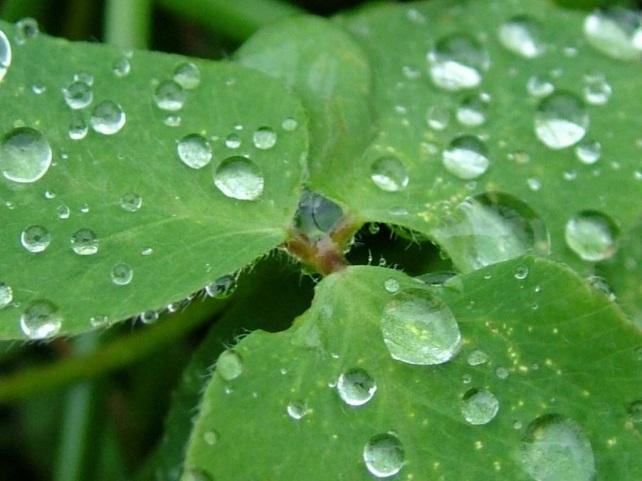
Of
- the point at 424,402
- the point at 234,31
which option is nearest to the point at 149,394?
the point at 234,31

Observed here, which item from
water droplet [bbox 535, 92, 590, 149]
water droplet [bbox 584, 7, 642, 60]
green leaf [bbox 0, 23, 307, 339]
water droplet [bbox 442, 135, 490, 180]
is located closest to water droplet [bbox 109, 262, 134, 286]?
green leaf [bbox 0, 23, 307, 339]

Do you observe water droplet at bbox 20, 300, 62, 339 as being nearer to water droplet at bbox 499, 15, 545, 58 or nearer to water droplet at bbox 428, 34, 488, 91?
water droplet at bbox 428, 34, 488, 91

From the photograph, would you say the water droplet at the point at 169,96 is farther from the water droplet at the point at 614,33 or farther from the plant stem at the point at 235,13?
the water droplet at the point at 614,33

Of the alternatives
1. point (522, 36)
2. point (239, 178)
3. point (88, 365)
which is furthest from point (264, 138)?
point (88, 365)

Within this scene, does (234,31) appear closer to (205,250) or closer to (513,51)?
(513,51)

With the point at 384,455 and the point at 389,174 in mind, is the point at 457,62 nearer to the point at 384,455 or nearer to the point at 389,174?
the point at 389,174

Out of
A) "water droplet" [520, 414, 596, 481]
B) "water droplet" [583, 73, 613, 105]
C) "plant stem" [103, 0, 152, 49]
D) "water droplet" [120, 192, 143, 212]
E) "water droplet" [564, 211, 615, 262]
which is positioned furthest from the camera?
"plant stem" [103, 0, 152, 49]
